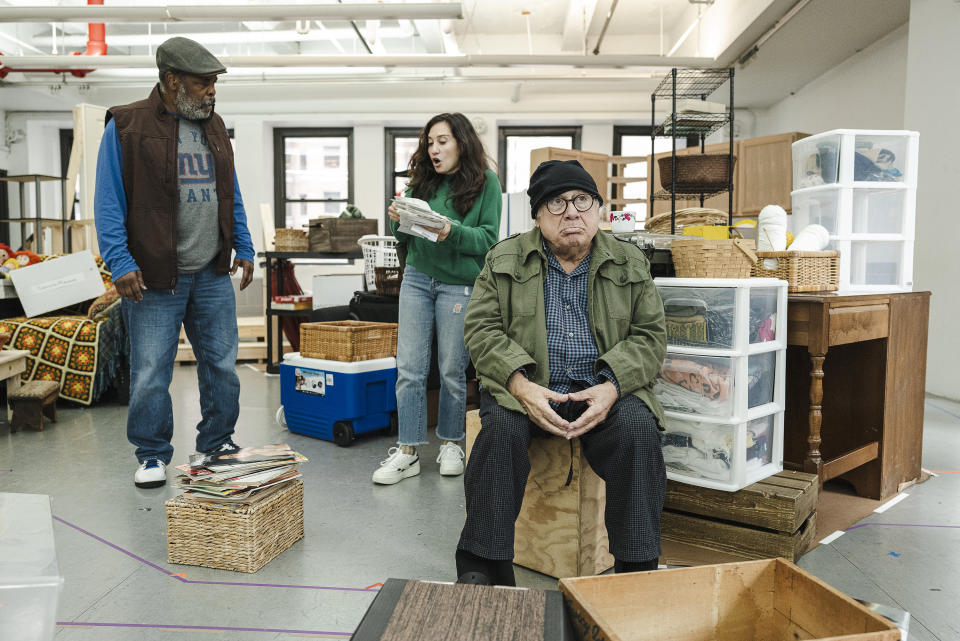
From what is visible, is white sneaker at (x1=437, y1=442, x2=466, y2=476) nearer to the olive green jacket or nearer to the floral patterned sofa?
the olive green jacket

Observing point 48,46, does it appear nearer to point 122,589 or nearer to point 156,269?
point 156,269

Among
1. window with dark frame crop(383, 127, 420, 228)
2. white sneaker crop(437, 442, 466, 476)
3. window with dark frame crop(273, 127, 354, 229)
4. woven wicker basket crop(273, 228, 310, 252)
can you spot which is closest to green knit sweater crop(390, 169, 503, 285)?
white sneaker crop(437, 442, 466, 476)

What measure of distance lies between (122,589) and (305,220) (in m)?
7.62

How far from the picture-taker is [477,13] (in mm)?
7453

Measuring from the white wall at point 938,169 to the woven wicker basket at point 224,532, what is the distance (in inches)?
170

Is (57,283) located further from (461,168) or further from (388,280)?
(461,168)

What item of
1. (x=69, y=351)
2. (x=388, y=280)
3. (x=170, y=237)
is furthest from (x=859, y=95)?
(x=69, y=351)

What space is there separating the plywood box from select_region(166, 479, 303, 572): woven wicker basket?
1181 millimetres

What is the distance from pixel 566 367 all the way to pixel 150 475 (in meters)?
1.69

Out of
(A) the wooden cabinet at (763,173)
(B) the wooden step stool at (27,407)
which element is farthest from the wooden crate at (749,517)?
(A) the wooden cabinet at (763,173)

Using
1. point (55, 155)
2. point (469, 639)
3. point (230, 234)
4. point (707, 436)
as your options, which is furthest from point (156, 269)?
point (55, 155)

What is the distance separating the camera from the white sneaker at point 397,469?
259 centimetres

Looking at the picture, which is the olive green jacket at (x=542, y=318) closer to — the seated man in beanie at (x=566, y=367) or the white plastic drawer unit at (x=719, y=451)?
the seated man in beanie at (x=566, y=367)

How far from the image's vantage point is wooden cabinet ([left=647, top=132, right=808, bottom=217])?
7004mm
